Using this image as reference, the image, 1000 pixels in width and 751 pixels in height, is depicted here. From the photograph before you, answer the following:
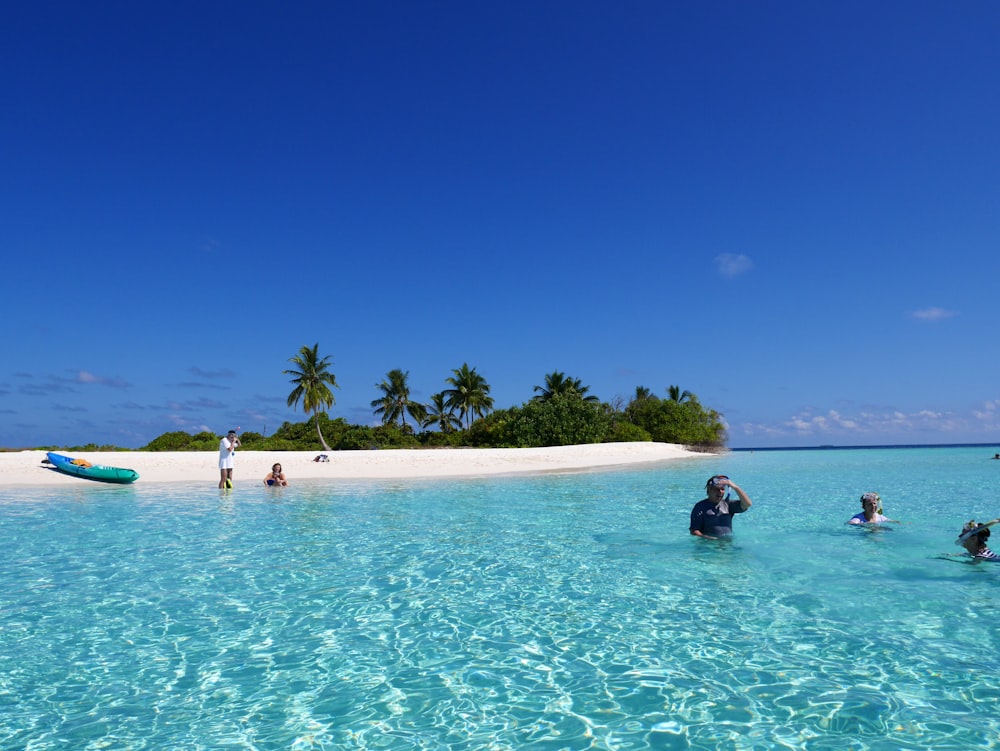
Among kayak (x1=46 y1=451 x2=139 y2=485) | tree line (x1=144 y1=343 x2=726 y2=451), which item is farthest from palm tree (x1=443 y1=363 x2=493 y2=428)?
kayak (x1=46 y1=451 x2=139 y2=485)

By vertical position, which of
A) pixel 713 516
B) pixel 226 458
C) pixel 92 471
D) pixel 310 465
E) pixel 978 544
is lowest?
pixel 978 544

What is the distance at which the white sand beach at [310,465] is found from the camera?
34.9 m

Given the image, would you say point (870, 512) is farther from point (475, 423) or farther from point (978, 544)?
point (475, 423)

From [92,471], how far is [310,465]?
12.7 meters

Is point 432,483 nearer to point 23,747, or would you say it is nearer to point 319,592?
point 319,592

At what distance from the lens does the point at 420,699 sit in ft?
19.1

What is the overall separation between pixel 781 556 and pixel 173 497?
22876 mm

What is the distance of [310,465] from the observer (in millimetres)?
41156

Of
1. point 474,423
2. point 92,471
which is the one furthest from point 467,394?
point 92,471

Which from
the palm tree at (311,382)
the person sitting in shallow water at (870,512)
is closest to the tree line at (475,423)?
the palm tree at (311,382)

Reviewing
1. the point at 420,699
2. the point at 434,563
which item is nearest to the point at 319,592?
the point at 434,563

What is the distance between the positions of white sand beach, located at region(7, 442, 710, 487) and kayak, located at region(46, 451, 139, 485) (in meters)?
0.51

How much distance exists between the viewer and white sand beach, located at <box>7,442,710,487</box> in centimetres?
3494

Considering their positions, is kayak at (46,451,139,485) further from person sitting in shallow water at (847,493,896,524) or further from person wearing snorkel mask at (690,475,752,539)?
person sitting in shallow water at (847,493,896,524)
